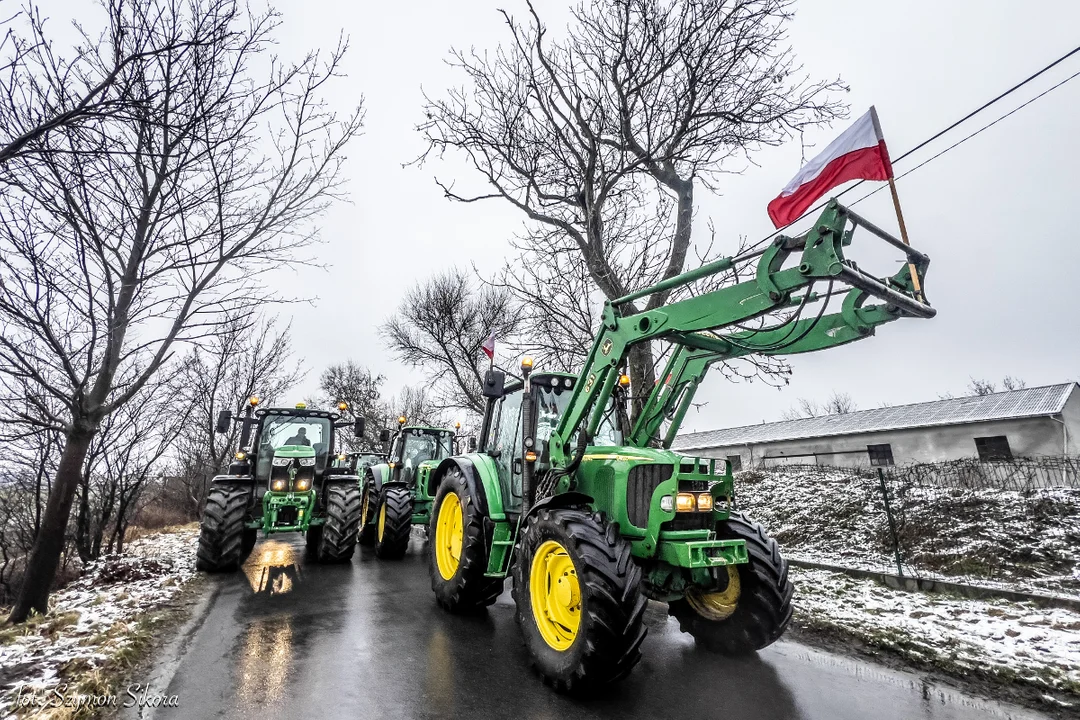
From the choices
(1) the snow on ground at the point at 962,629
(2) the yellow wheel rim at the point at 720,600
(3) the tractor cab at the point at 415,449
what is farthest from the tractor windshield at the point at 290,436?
(1) the snow on ground at the point at 962,629

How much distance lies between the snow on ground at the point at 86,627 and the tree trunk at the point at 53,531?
0.31 metres

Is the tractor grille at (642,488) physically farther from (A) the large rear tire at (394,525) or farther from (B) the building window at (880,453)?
(B) the building window at (880,453)

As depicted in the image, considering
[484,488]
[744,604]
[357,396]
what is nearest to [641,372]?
[484,488]

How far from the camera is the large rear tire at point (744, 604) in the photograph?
4078 millimetres

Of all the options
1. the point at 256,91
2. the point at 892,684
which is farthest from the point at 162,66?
the point at 892,684

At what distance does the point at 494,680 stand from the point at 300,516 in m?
5.47

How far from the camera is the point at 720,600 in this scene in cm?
444

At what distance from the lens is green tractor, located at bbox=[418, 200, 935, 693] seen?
10.7 feet

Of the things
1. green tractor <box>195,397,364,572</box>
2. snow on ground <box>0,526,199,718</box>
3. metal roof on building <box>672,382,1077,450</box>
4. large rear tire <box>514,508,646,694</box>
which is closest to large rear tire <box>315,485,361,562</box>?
green tractor <box>195,397,364,572</box>

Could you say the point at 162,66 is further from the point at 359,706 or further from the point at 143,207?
the point at 359,706

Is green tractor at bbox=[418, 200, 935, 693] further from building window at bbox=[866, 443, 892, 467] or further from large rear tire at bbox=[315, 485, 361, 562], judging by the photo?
building window at bbox=[866, 443, 892, 467]

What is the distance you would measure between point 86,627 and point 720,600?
559cm

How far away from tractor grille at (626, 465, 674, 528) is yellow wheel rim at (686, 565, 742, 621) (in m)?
1.03

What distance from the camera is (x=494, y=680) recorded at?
3.74 m
